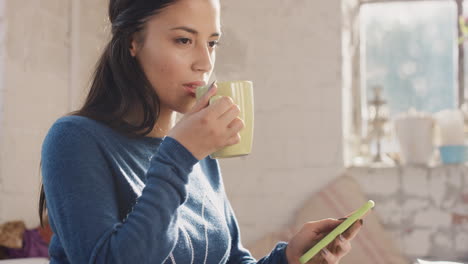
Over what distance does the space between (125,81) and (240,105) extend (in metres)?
0.24

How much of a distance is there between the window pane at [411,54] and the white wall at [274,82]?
17.0 inches

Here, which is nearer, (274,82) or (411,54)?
(274,82)

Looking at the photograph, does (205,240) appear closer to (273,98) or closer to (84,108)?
(84,108)

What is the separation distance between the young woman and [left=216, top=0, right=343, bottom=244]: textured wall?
1.61 m

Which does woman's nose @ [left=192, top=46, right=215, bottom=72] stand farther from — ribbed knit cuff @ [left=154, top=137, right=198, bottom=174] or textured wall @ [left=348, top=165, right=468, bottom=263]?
textured wall @ [left=348, top=165, right=468, bottom=263]

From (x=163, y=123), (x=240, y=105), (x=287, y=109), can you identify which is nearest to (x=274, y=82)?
(x=287, y=109)

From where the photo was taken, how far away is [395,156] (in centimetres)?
288

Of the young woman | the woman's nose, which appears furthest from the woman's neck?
the woman's nose

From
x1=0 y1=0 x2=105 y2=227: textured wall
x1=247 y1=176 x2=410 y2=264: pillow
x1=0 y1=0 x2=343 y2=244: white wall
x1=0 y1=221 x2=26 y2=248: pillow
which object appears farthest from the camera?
x1=0 y1=0 x2=343 y2=244: white wall

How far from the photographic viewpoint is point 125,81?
0.96 metres

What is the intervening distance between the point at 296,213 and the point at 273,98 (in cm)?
59

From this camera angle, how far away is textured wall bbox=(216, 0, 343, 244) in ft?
8.93

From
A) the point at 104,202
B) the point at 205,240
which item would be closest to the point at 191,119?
the point at 104,202

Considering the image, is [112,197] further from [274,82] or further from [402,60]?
[402,60]
